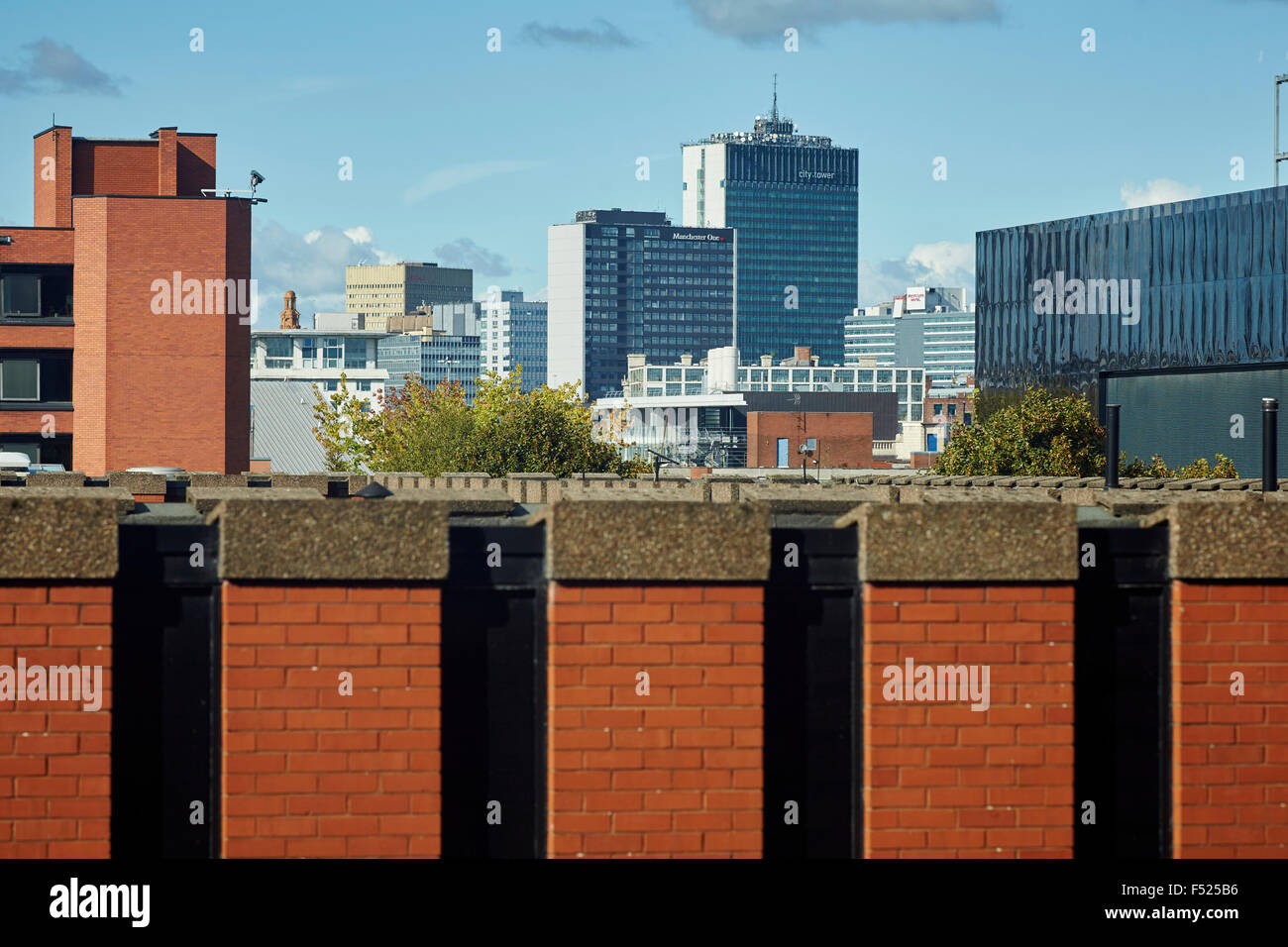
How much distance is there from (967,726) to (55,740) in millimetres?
3703

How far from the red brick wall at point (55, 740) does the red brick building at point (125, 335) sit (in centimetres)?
6676

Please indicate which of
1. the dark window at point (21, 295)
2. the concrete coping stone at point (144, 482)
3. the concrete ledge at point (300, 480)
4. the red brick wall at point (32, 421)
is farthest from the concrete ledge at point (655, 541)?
the dark window at point (21, 295)

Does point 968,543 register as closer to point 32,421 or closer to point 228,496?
point 228,496

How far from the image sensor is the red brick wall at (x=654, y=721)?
6473 mm

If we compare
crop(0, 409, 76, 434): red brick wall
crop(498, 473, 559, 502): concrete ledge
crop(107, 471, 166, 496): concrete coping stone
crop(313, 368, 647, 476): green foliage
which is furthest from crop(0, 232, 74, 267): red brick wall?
crop(498, 473, 559, 502): concrete ledge

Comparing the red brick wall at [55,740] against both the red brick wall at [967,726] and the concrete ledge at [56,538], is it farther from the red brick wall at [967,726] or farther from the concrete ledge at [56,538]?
the red brick wall at [967,726]

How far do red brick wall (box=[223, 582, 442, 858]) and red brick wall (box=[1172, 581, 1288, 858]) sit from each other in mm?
3178

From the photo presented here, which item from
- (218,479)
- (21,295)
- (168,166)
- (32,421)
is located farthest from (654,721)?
(168,166)

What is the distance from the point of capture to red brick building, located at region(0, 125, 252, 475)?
2763 inches

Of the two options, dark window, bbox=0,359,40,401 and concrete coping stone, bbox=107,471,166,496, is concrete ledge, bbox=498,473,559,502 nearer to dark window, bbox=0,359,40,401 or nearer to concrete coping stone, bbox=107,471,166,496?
concrete coping stone, bbox=107,471,166,496

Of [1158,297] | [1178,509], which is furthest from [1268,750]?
[1158,297]

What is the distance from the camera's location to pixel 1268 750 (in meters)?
6.74
